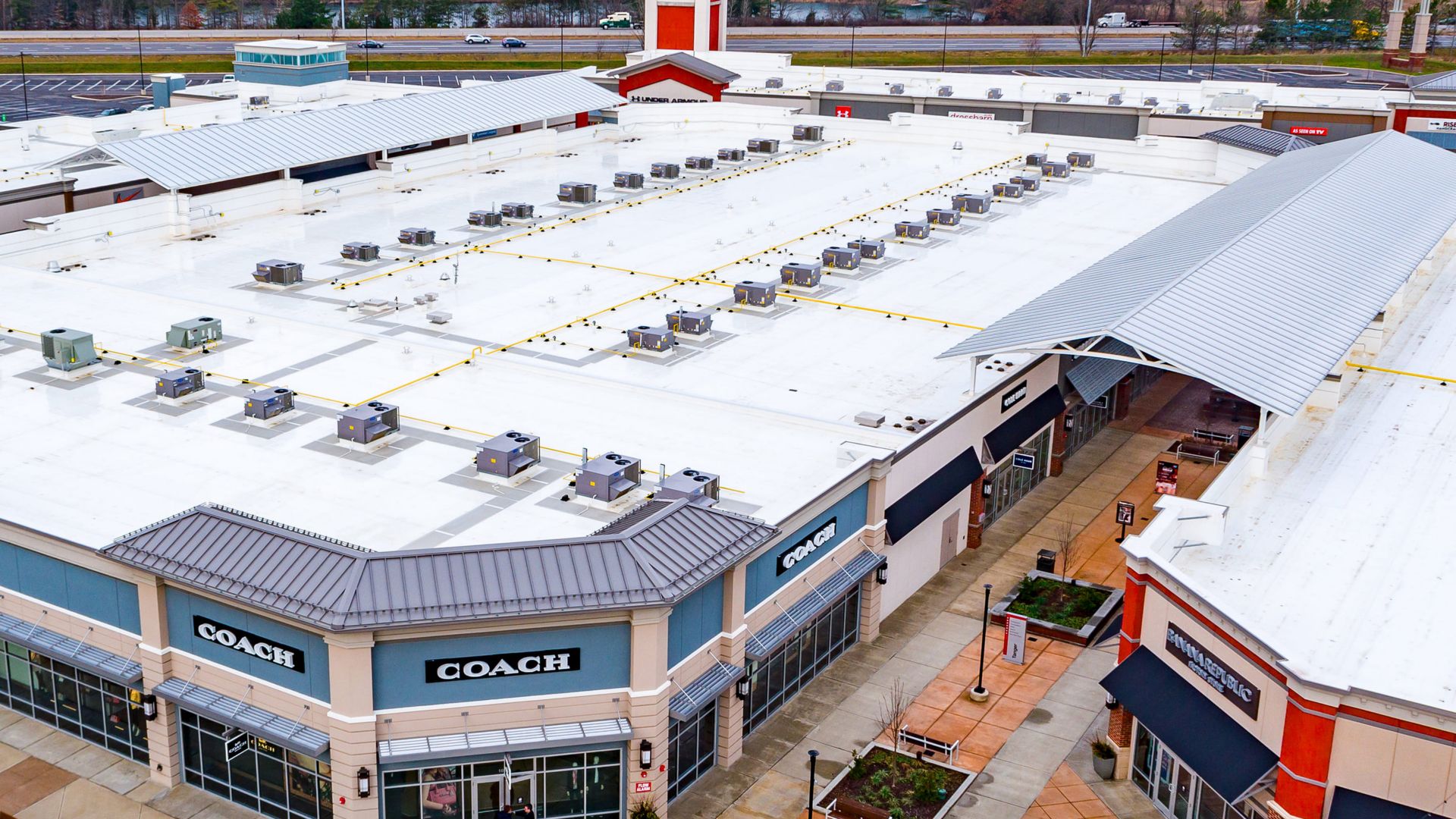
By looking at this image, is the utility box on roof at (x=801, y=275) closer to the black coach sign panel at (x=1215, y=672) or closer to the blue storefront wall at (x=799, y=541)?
the blue storefront wall at (x=799, y=541)

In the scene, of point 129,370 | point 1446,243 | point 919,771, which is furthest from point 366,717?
point 1446,243

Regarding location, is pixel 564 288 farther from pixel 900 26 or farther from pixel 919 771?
pixel 900 26

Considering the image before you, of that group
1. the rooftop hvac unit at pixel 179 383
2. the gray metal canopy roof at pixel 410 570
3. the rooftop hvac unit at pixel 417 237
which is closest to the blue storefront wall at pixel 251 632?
the gray metal canopy roof at pixel 410 570

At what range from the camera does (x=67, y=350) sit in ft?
166

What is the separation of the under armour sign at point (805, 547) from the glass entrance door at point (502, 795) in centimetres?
931

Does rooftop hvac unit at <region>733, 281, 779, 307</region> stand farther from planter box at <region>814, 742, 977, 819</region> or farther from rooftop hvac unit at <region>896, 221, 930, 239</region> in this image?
planter box at <region>814, 742, 977, 819</region>

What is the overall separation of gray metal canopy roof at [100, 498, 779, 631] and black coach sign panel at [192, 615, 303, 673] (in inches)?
62.9

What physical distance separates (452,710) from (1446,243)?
60.3m

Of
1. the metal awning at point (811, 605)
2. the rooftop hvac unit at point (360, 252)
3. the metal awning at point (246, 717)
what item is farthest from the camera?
the rooftop hvac unit at point (360, 252)

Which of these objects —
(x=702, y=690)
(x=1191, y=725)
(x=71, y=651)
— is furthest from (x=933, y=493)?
(x=71, y=651)

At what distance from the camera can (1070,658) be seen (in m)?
47.1

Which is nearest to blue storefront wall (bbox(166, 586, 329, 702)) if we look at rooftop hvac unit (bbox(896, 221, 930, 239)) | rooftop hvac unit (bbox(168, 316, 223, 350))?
rooftop hvac unit (bbox(168, 316, 223, 350))

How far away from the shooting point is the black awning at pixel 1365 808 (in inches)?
1275

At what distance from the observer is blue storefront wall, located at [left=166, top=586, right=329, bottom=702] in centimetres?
3503
